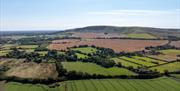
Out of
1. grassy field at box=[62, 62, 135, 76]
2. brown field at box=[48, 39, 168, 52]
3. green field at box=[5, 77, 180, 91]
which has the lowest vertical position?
green field at box=[5, 77, 180, 91]

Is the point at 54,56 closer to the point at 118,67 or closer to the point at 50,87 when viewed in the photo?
the point at 118,67

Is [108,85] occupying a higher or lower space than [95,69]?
lower

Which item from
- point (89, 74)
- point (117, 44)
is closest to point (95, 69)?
point (89, 74)

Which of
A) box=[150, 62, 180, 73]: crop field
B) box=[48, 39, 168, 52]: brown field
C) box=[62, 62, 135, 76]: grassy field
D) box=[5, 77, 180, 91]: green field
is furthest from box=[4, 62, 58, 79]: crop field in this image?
box=[48, 39, 168, 52]: brown field

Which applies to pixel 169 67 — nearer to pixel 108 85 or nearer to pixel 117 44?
pixel 108 85

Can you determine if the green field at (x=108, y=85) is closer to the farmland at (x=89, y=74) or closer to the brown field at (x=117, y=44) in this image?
the farmland at (x=89, y=74)

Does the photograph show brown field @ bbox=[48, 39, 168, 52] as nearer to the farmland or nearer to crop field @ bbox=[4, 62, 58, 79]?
the farmland

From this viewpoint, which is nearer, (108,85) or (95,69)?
(108,85)

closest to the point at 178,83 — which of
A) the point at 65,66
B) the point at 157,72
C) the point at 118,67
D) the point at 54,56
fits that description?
the point at 157,72
